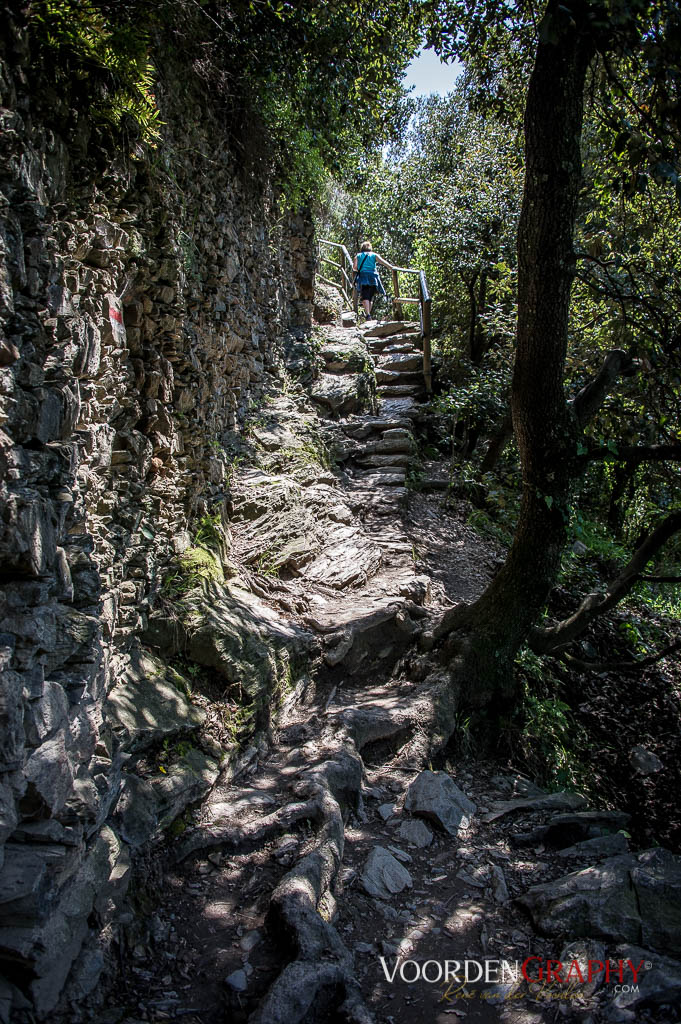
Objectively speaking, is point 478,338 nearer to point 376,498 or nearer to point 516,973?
point 376,498

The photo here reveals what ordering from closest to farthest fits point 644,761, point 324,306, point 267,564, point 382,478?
point 267,564, point 644,761, point 382,478, point 324,306

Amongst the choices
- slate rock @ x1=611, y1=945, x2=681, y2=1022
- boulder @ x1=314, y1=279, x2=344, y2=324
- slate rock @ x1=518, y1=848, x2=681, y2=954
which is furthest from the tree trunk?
slate rock @ x1=611, y1=945, x2=681, y2=1022

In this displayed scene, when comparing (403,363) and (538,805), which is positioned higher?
(403,363)

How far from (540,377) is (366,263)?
28.8 ft

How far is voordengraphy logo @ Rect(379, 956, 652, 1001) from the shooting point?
262 cm

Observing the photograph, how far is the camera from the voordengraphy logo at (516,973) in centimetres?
262

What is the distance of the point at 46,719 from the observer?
2.34 m

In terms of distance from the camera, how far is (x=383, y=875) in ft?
10.8

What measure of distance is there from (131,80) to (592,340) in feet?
17.6

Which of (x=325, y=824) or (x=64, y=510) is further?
(x=325, y=824)

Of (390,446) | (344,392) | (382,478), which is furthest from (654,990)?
(344,392)

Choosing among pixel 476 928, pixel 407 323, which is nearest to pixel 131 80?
pixel 476 928

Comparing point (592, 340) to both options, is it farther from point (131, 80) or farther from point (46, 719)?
point (46, 719)

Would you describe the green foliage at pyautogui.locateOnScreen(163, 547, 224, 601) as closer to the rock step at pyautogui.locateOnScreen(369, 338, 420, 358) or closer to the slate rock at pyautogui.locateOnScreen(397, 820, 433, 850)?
the slate rock at pyautogui.locateOnScreen(397, 820, 433, 850)
